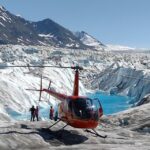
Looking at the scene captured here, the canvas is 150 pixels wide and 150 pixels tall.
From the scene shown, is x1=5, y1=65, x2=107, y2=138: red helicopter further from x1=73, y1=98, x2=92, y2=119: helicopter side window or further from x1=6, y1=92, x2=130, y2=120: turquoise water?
x1=6, y1=92, x2=130, y2=120: turquoise water

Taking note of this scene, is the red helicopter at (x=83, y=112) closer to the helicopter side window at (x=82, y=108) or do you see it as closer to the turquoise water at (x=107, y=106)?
the helicopter side window at (x=82, y=108)

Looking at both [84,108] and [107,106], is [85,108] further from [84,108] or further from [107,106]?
[107,106]

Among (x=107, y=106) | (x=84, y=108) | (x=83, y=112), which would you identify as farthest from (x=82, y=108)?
(x=107, y=106)


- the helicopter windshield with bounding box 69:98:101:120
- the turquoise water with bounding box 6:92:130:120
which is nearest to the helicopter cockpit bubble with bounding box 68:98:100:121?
the helicopter windshield with bounding box 69:98:101:120

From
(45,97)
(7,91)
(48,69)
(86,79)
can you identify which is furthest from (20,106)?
(86,79)

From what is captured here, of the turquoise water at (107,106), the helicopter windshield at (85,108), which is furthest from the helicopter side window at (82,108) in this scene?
the turquoise water at (107,106)

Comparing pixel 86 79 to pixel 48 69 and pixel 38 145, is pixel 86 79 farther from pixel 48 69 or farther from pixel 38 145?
pixel 38 145
